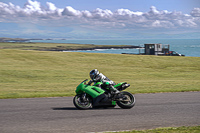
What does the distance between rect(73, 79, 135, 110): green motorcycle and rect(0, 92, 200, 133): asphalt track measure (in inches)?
10.5

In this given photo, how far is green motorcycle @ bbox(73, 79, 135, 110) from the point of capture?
1126cm

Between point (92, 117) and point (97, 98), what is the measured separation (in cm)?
152

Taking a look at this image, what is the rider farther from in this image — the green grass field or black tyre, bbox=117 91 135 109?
the green grass field

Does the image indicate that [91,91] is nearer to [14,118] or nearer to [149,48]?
[14,118]

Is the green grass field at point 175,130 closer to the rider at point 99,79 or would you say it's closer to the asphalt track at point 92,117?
the asphalt track at point 92,117

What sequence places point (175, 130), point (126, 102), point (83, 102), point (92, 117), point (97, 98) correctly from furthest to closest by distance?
point (126, 102)
point (83, 102)
point (97, 98)
point (92, 117)
point (175, 130)

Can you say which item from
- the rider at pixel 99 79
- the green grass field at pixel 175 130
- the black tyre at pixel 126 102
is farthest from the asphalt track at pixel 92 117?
the rider at pixel 99 79

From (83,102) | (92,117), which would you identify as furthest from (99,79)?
(92,117)

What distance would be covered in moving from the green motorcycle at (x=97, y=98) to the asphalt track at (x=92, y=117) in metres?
0.27

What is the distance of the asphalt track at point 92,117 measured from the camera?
829 cm

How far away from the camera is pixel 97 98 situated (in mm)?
11234

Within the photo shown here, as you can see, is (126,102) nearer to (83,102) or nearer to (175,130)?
(83,102)

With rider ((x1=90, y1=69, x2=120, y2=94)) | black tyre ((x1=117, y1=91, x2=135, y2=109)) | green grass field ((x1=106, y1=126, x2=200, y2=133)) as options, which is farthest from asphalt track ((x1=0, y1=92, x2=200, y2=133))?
rider ((x1=90, y1=69, x2=120, y2=94))

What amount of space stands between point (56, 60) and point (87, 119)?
38.3 metres
